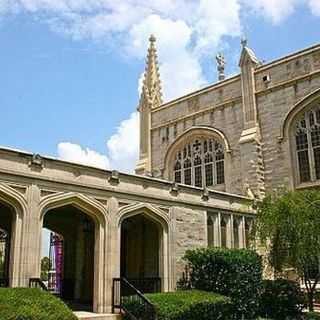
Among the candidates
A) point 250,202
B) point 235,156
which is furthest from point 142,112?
point 250,202

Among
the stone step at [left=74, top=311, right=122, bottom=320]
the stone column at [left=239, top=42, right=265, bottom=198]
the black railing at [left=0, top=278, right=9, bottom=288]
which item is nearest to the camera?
the black railing at [left=0, top=278, right=9, bottom=288]

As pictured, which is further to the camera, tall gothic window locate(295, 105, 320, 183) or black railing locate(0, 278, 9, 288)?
tall gothic window locate(295, 105, 320, 183)

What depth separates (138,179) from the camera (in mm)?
14969

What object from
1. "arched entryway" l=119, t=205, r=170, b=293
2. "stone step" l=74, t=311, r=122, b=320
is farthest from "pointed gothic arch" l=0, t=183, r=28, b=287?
"arched entryway" l=119, t=205, r=170, b=293

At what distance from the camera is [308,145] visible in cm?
2258

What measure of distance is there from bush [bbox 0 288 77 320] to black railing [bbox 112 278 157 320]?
271 centimetres

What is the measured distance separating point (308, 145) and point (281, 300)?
967cm

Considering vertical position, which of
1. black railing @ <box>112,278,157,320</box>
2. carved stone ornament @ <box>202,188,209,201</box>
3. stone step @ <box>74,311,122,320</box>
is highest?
carved stone ornament @ <box>202,188,209,201</box>

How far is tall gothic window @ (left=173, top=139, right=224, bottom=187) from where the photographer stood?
26680 mm

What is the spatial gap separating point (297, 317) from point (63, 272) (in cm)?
893

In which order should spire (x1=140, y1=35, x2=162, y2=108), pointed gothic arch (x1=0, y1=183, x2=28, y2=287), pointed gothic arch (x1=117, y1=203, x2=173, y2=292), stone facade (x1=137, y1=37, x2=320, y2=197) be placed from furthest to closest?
spire (x1=140, y1=35, x2=162, y2=108) → stone facade (x1=137, y1=37, x2=320, y2=197) → pointed gothic arch (x1=117, y1=203, x2=173, y2=292) → pointed gothic arch (x1=0, y1=183, x2=28, y2=287)

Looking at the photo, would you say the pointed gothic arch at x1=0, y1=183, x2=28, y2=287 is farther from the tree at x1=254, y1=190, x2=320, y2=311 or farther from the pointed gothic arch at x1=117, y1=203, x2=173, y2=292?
the tree at x1=254, y1=190, x2=320, y2=311

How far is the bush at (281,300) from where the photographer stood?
1520cm

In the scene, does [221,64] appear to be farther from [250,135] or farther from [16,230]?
[16,230]
